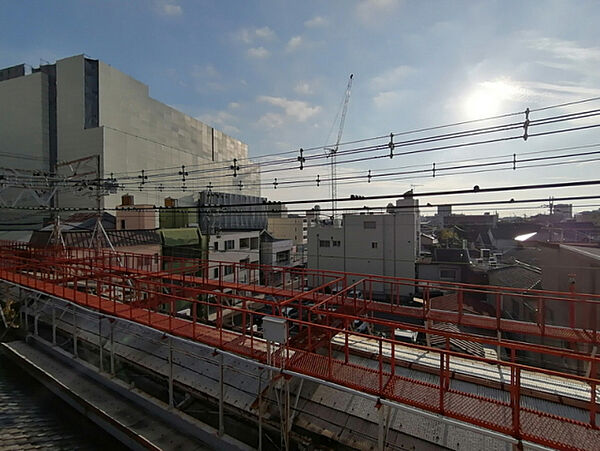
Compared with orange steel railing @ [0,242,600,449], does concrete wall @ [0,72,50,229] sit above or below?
above

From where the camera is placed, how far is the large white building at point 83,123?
33.1 meters

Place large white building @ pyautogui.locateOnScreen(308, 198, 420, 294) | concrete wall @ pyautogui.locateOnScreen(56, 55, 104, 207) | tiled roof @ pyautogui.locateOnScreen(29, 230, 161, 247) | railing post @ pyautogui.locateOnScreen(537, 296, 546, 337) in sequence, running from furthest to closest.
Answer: concrete wall @ pyautogui.locateOnScreen(56, 55, 104, 207) → large white building @ pyautogui.locateOnScreen(308, 198, 420, 294) → tiled roof @ pyautogui.locateOnScreen(29, 230, 161, 247) → railing post @ pyautogui.locateOnScreen(537, 296, 546, 337)

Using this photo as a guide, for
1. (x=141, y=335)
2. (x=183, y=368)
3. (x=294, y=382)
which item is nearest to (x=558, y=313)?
(x=294, y=382)

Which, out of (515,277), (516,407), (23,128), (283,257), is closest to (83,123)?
(23,128)

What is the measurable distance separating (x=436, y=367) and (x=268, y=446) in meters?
3.95

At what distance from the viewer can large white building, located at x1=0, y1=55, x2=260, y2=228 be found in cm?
3309

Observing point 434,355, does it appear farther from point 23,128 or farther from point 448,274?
point 23,128

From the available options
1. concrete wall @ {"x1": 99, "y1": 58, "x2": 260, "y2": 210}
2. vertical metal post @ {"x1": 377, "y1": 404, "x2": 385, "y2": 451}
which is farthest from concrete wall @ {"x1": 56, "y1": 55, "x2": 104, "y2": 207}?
vertical metal post @ {"x1": 377, "y1": 404, "x2": 385, "y2": 451}

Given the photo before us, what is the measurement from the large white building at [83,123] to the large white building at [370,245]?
454 inches

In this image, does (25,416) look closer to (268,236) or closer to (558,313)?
(558,313)

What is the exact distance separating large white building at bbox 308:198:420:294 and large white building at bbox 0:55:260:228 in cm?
1154

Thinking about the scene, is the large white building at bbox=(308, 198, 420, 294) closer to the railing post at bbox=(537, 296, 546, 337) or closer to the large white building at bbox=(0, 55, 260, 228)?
the large white building at bbox=(0, 55, 260, 228)

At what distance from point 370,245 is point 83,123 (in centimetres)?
3515

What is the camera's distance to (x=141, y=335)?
856 centimetres
